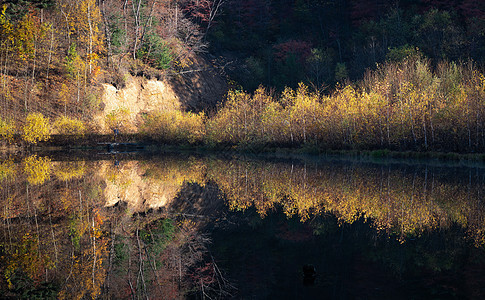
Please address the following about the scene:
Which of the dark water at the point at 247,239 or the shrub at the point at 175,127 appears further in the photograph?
the shrub at the point at 175,127

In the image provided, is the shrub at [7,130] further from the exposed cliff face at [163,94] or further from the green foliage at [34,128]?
the exposed cliff face at [163,94]

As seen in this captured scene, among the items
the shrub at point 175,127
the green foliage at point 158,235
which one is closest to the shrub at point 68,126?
the shrub at point 175,127

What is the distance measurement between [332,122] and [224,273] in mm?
17634

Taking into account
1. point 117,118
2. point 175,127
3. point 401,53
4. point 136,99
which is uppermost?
point 401,53

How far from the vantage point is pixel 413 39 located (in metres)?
37.1

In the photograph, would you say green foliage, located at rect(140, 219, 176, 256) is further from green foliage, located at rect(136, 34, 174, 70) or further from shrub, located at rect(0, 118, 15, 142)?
green foliage, located at rect(136, 34, 174, 70)

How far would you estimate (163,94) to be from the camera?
39906mm

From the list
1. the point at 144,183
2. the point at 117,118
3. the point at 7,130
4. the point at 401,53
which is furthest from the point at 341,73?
the point at 144,183

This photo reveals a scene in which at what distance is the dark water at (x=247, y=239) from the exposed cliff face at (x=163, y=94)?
22190 mm

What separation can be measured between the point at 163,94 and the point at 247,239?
3402cm

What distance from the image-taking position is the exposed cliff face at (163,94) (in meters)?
34.9

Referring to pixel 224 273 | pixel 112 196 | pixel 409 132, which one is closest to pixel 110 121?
pixel 409 132

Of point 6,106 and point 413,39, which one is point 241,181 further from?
point 413,39

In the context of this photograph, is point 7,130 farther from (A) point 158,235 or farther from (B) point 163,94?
(A) point 158,235
